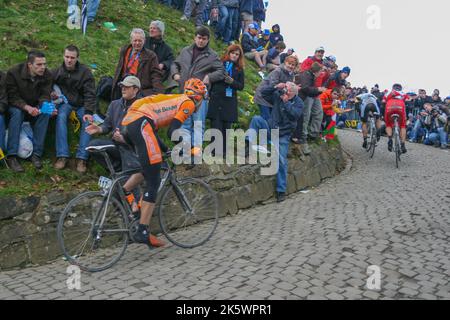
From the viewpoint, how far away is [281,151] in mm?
9719

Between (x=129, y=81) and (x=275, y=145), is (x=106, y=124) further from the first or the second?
(x=275, y=145)

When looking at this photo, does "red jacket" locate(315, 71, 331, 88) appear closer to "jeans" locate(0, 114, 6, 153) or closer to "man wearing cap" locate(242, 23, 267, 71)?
"man wearing cap" locate(242, 23, 267, 71)

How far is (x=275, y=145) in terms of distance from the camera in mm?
9742

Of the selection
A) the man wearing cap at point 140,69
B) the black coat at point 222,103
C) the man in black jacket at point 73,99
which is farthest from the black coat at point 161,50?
the man in black jacket at point 73,99

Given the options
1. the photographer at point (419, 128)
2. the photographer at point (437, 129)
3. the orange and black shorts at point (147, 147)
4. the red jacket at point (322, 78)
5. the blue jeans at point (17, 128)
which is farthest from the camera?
the photographer at point (419, 128)

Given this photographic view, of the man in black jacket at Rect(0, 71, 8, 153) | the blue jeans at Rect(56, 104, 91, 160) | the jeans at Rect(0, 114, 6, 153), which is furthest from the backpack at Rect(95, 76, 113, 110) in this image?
the jeans at Rect(0, 114, 6, 153)

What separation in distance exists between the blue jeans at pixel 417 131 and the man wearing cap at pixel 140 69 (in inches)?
577

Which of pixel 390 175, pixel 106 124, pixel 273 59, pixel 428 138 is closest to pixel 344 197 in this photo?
pixel 390 175

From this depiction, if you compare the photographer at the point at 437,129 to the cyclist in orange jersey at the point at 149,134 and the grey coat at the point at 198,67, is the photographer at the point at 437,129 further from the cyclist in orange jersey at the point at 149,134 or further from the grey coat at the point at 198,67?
the cyclist in orange jersey at the point at 149,134

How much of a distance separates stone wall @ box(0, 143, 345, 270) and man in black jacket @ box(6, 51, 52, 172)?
85 centimetres

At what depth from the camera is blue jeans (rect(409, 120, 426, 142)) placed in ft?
64.4

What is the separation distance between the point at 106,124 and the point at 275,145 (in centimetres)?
400

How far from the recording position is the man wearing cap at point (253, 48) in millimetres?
16419

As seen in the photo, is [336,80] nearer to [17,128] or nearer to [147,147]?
[147,147]
